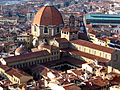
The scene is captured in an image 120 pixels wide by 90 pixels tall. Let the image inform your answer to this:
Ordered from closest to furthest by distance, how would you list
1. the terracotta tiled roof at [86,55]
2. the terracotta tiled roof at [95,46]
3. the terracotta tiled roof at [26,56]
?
the terracotta tiled roof at [26,56] → the terracotta tiled roof at [86,55] → the terracotta tiled roof at [95,46]

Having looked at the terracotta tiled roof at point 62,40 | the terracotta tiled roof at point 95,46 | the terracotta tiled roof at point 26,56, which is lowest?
the terracotta tiled roof at point 26,56

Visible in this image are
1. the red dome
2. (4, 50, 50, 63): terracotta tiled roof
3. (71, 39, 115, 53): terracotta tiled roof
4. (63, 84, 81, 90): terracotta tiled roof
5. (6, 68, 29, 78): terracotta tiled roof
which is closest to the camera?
(63, 84, 81, 90): terracotta tiled roof

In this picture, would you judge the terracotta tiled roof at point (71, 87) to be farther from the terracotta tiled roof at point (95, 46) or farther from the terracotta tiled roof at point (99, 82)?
the terracotta tiled roof at point (95, 46)

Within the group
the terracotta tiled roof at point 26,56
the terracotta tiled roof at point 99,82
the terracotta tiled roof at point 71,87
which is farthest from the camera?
the terracotta tiled roof at point 26,56

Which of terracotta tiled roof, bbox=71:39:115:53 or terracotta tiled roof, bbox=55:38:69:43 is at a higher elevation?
terracotta tiled roof, bbox=55:38:69:43

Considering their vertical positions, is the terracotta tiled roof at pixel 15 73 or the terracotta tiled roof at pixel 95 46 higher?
the terracotta tiled roof at pixel 95 46

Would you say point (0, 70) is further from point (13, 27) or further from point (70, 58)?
point (13, 27)

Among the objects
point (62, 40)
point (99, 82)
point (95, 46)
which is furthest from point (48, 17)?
point (99, 82)

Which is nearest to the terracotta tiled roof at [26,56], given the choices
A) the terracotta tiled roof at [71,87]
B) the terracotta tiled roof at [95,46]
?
the terracotta tiled roof at [95,46]

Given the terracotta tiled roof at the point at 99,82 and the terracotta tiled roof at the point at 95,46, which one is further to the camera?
the terracotta tiled roof at the point at 95,46

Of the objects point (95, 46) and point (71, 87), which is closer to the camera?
point (71, 87)

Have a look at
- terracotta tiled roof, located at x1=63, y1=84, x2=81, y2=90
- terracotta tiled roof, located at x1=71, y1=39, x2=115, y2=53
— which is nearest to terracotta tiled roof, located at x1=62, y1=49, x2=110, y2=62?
terracotta tiled roof, located at x1=71, y1=39, x2=115, y2=53

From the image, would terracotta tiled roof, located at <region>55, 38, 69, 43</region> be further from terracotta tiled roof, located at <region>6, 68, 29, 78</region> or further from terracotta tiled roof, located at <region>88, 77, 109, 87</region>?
terracotta tiled roof, located at <region>88, 77, 109, 87</region>

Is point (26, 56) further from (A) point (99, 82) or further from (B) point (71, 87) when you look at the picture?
(B) point (71, 87)
